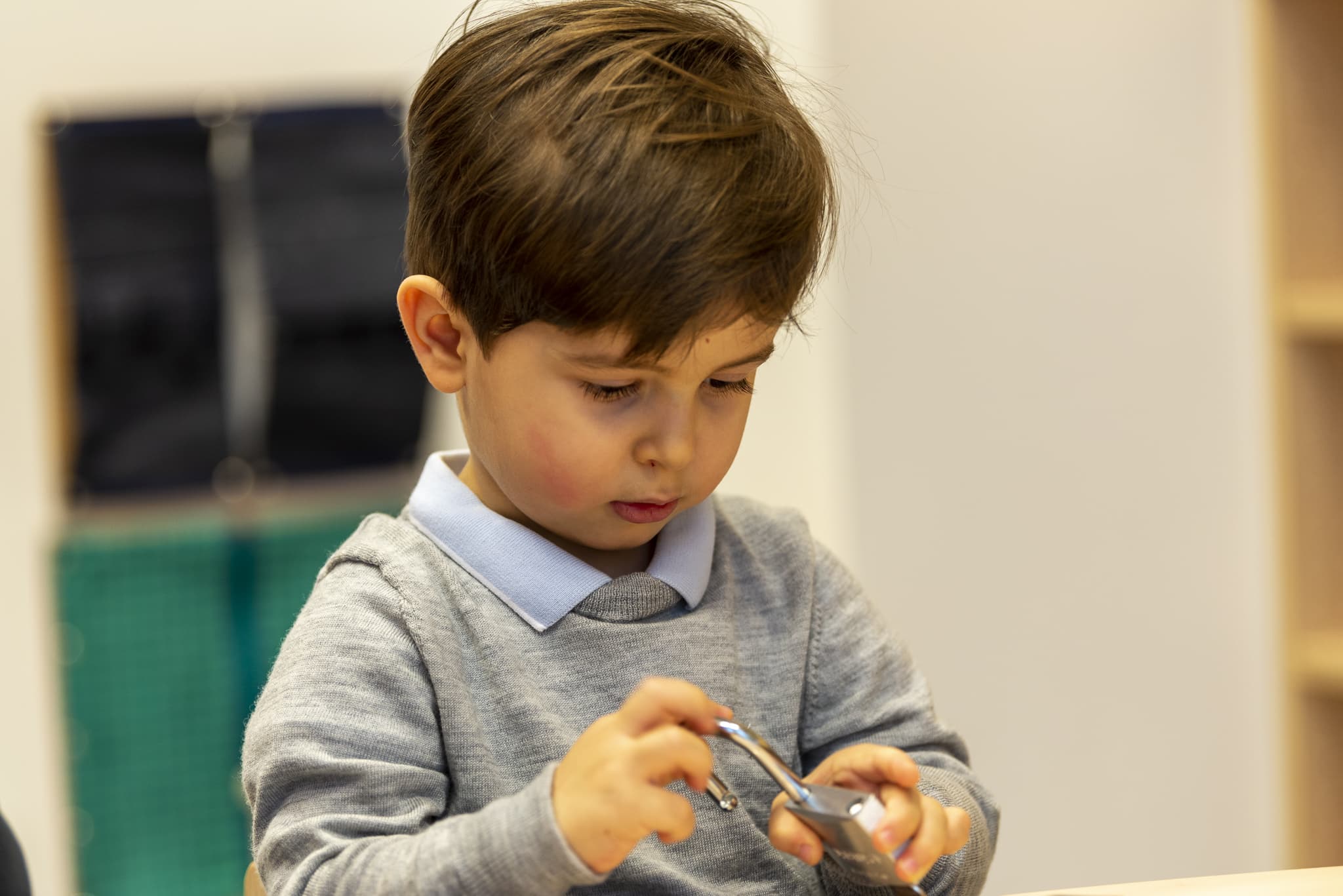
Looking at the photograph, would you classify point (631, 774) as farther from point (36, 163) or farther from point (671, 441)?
point (36, 163)

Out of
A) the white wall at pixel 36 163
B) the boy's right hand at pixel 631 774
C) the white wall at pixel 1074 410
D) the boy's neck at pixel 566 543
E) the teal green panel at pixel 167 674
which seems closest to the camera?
the boy's right hand at pixel 631 774

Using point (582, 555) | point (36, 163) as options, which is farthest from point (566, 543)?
point (36, 163)

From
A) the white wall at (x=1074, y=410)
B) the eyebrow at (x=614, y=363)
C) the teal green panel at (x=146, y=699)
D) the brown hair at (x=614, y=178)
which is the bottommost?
the teal green panel at (x=146, y=699)

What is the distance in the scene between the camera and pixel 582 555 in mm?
862

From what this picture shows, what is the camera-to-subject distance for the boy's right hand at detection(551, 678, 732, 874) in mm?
626

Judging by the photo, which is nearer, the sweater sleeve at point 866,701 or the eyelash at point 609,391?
the eyelash at point 609,391

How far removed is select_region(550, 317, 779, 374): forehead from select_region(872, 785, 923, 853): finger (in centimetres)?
22

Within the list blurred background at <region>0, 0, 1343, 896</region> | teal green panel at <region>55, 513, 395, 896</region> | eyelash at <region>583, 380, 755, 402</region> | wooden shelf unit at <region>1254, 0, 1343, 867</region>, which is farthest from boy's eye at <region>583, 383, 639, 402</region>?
teal green panel at <region>55, 513, 395, 896</region>

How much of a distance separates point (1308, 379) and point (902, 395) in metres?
0.46

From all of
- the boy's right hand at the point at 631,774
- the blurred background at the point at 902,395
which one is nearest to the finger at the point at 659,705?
the boy's right hand at the point at 631,774

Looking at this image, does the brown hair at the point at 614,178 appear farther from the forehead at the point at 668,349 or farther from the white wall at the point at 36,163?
the white wall at the point at 36,163

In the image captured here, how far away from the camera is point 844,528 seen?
163cm

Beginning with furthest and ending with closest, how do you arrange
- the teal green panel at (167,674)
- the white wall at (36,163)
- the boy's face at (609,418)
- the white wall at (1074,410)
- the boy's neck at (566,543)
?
the white wall at (36,163)
the teal green panel at (167,674)
the white wall at (1074,410)
the boy's neck at (566,543)
the boy's face at (609,418)

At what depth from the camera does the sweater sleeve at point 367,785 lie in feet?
2.11
